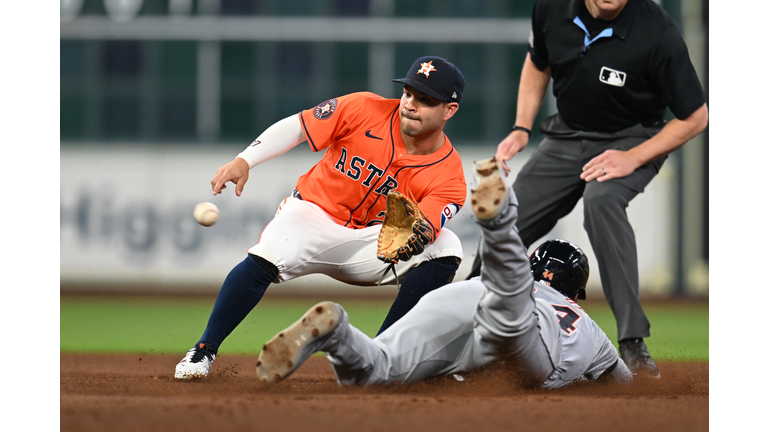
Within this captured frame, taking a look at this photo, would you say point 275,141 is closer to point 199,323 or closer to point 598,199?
point 598,199

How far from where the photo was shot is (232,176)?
3229 mm

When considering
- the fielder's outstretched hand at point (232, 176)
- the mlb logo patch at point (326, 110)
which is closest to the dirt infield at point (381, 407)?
the fielder's outstretched hand at point (232, 176)

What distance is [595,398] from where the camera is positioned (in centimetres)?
272

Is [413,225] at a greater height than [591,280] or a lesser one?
greater

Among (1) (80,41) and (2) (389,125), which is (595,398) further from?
(1) (80,41)

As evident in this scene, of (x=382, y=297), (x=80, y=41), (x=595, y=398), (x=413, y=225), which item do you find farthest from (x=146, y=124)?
(x=595, y=398)

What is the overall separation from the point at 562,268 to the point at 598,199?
2.01 ft

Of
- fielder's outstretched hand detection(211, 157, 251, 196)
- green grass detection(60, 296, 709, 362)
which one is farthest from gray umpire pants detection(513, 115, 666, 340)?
green grass detection(60, 296, 709, 362)

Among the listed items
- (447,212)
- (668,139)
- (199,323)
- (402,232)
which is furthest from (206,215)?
(199,323)

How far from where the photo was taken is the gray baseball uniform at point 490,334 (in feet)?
7.81

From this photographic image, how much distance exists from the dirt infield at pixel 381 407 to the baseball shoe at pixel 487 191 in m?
0.61

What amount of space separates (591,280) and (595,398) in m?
6.93

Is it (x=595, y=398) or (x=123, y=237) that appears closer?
(x=595, y=398)

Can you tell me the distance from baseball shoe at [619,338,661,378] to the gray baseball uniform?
560 mm
